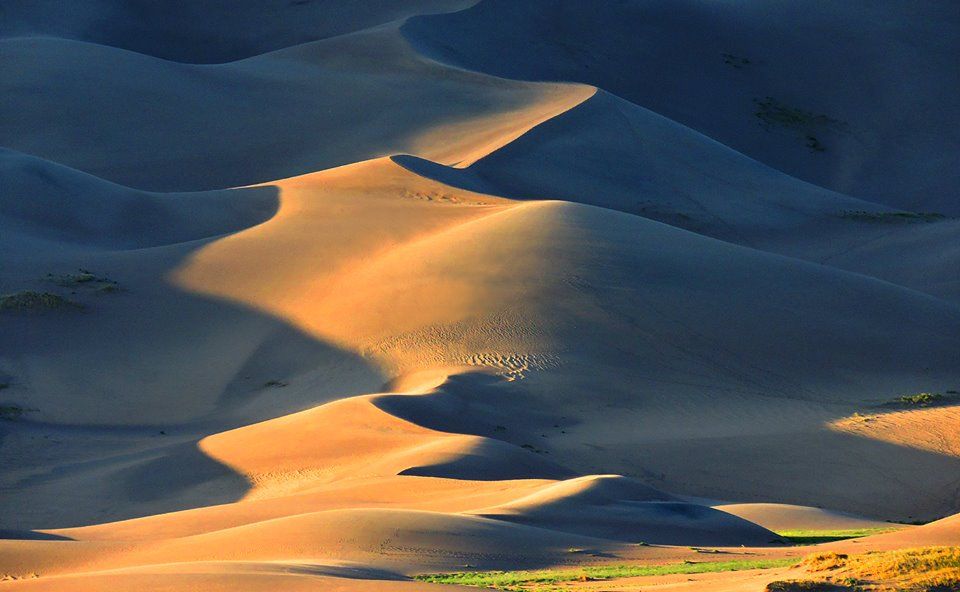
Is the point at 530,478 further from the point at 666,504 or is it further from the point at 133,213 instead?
the point at 133,213

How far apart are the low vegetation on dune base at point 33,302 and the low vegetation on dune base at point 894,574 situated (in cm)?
1818

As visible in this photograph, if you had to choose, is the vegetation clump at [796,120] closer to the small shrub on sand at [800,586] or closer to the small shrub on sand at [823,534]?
the small shrub on sand at [823,534]

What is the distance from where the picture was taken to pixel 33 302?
82.1 ft

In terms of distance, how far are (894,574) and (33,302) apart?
19.0 m

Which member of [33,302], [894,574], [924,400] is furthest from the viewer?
[33,302]

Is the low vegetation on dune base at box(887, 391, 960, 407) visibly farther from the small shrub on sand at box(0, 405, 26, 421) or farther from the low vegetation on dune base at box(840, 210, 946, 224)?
the low vegetation on dune base at box(840, 210, 946, 224)

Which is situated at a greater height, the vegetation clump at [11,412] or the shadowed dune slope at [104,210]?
the shadowed dune slope at [104,210]

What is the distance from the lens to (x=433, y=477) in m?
16.2

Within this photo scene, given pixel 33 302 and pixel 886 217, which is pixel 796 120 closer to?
pixel 886 217

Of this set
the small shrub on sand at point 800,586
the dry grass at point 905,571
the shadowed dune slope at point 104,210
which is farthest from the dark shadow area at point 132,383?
the small shrub on sand at point 800,586

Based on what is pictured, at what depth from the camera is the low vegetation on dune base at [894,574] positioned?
872 centimetres

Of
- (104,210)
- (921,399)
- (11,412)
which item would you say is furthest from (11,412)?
(921,399)

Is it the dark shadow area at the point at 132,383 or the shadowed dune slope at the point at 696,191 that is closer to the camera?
the dark shadow area at the point at 132,383

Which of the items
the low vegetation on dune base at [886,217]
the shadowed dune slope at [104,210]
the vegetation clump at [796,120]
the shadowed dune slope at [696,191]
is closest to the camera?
the shadowed dune slope at [104,210]
